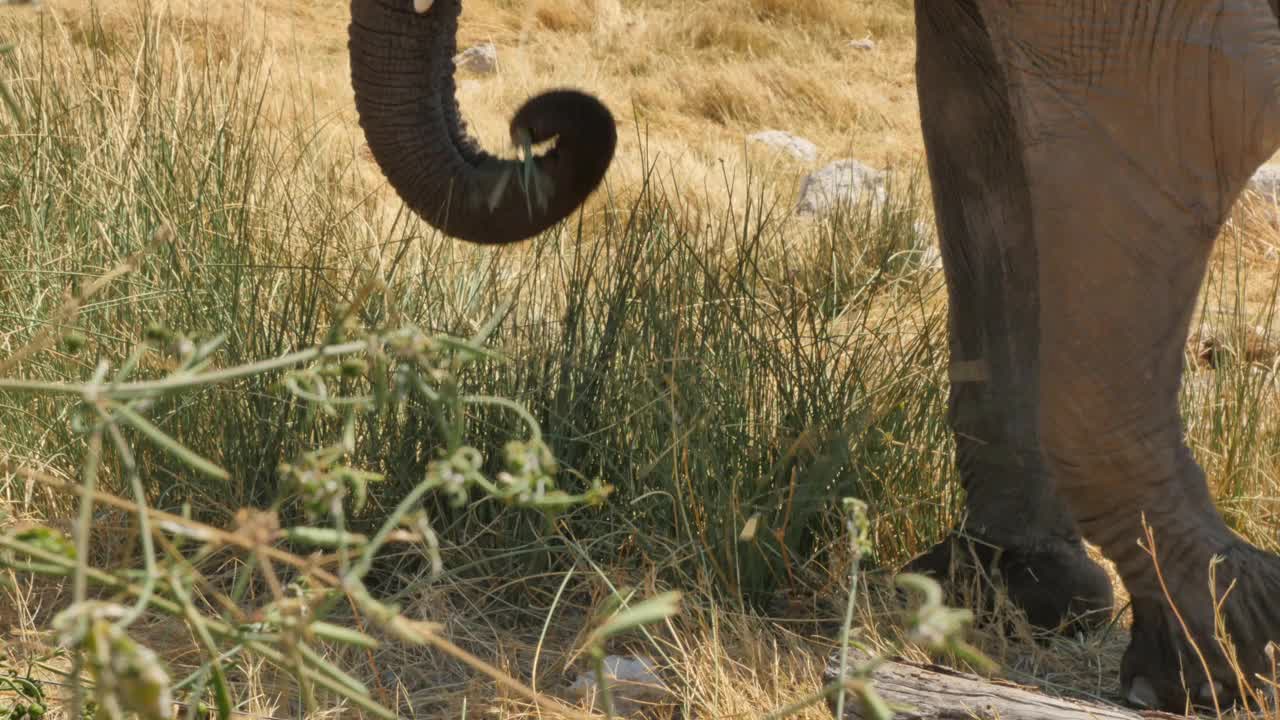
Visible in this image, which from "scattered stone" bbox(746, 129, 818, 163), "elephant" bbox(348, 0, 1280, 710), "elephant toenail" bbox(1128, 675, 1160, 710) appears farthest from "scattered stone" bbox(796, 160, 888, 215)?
"elephant toenail" bbox(1128, 675, 1160, 710)

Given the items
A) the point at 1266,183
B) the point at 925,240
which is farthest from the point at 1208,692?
the point at 1266,183

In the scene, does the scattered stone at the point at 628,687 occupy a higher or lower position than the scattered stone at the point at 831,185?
lower

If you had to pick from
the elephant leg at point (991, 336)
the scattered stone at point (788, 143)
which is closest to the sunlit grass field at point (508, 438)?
the elephant leg at point (991, 336)

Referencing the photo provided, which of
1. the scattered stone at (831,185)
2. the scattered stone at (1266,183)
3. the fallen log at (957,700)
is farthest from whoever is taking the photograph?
the scattered stone at (1266,183)

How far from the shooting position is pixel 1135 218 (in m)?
2.26

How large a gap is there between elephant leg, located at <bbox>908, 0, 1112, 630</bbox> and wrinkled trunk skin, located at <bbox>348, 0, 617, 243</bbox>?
0.87 meters

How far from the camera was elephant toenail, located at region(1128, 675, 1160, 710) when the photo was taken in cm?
247

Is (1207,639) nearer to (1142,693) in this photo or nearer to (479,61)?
(1142,693)

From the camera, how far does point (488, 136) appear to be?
306 inches

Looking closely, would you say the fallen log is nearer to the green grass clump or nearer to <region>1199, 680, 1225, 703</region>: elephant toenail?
<region>1199, 680, 1225, 703</region>: elephant toenail

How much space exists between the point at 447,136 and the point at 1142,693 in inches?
60.2

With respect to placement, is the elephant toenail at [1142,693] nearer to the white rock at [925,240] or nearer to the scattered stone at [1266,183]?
the white rock at [925,240]

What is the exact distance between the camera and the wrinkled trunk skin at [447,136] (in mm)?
2459

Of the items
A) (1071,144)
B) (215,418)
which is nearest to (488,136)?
(215,418)
